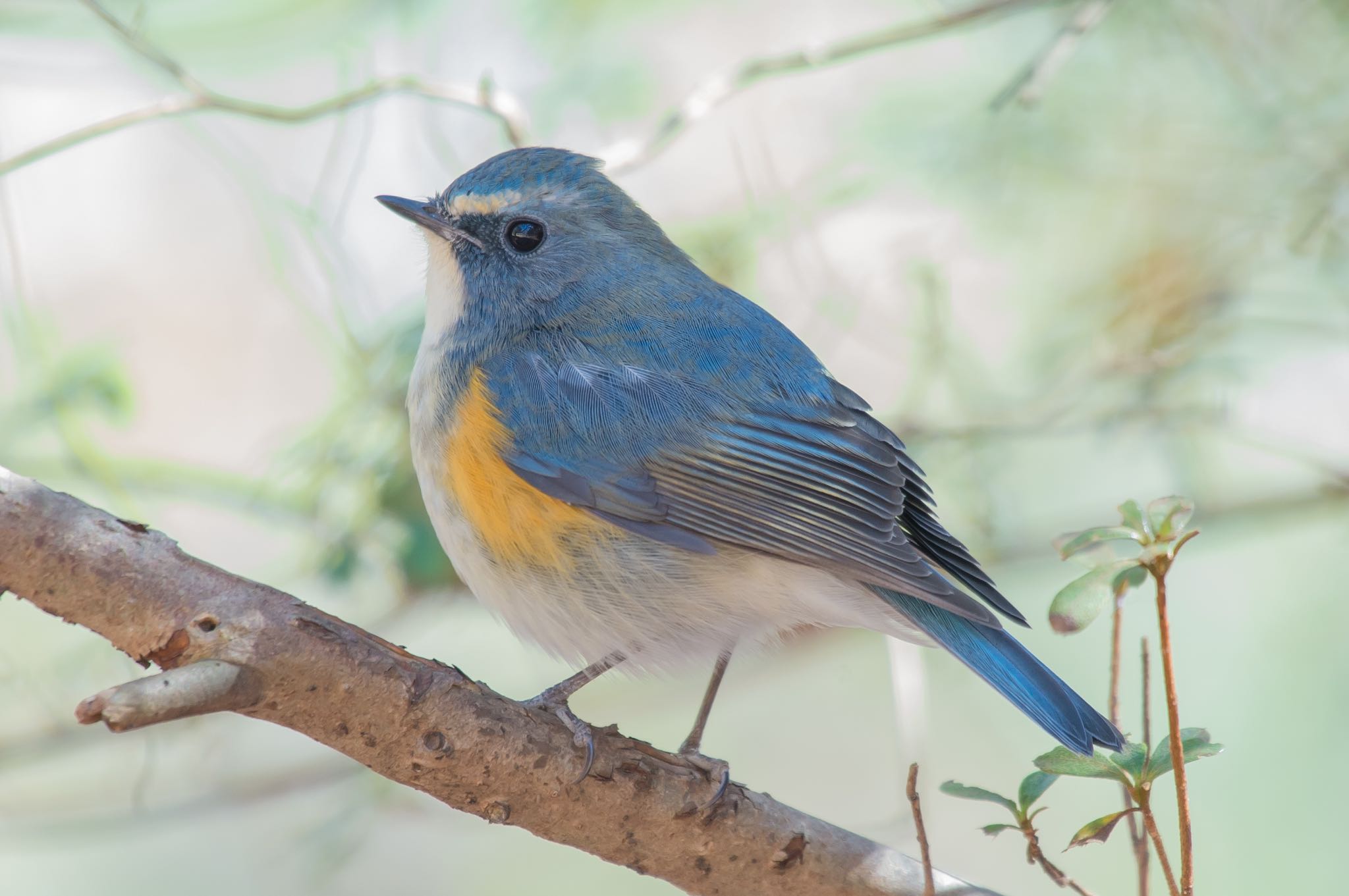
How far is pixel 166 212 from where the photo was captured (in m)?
5.36

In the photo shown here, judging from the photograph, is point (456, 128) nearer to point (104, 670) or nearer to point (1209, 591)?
point (104, 670)

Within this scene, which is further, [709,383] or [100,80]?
[100,80]

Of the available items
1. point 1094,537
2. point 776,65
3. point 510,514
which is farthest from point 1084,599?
point 776,65

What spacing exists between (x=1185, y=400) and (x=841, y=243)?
1.46 meters

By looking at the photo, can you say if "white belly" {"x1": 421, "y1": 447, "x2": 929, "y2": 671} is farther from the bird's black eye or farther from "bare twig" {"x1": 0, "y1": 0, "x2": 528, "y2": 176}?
"bare twig" {"x1": 0, "y1": 0, "x2": 528, "y2": 176}

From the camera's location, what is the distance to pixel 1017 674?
248cm

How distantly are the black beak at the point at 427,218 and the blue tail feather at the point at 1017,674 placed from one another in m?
1.39

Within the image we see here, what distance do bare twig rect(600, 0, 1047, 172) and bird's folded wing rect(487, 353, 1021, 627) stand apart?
3.05 ft

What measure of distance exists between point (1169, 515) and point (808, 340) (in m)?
2.49

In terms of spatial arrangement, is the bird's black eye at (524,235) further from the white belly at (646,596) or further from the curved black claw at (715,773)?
the curved black claw at (715,773)

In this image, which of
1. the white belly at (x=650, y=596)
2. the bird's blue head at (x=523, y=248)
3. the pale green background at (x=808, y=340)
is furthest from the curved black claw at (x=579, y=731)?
the pale green background at (x=808, y=340)

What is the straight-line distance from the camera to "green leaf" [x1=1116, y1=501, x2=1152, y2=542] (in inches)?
73.3

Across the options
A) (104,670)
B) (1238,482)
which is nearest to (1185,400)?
(1238,482)

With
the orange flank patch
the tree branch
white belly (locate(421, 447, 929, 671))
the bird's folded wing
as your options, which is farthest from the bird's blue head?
the tree branch
